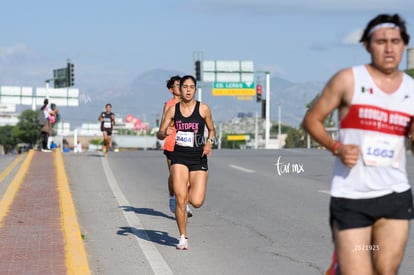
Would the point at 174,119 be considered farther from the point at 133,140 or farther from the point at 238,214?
the point at 133,140

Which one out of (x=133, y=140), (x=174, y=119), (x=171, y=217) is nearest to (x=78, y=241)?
(x=174, y=119)

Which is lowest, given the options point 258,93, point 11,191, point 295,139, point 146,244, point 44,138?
point 295,139

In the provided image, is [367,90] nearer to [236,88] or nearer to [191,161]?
[191,161]

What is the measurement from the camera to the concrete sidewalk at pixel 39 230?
29.4ft

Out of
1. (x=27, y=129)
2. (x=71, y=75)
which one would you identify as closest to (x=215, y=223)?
(x=71, y=75)

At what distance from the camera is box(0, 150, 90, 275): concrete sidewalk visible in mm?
8961

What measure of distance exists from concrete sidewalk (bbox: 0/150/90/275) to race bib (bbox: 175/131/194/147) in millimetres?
1542

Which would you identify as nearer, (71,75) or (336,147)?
(336,147)

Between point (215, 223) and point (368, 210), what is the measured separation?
7.62 meters

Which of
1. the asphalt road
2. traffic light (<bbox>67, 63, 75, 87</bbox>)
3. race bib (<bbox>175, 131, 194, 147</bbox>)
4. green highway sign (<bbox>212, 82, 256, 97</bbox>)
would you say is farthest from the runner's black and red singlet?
green highway sign (<bbox>212, 82, 256, 97</bbox>)

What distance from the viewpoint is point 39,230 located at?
37.5 ft

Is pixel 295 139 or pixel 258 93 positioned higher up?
pixel 258 93

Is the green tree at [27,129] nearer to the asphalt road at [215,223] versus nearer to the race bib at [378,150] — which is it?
the asphalt road at [215,223]

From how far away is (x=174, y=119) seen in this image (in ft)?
35.3
